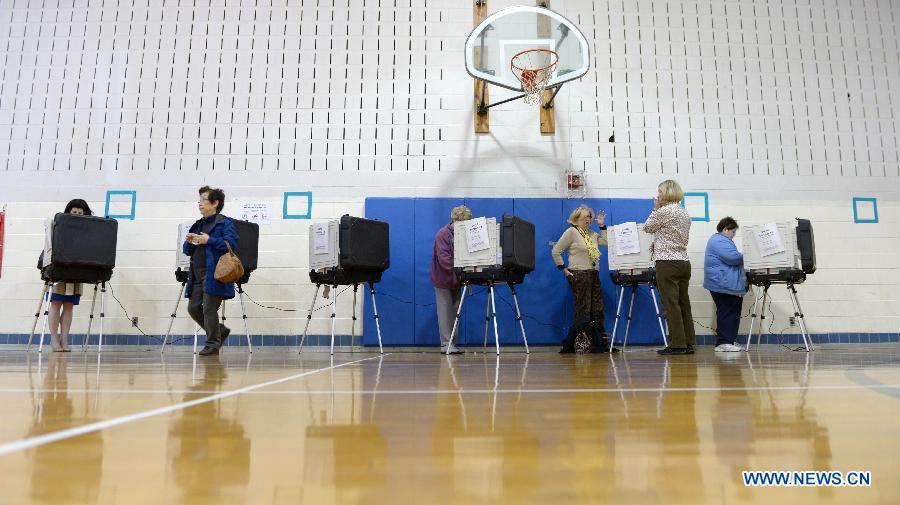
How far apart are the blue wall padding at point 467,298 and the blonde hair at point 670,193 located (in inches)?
68.6

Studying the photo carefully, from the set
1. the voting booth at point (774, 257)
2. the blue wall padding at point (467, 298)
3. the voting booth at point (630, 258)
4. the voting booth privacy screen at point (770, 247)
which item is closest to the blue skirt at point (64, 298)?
the blue wall padding at point (467, 298)

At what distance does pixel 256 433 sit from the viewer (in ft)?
2.48

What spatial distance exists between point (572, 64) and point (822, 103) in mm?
3186

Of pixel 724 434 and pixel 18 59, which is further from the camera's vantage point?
pixel 18 59

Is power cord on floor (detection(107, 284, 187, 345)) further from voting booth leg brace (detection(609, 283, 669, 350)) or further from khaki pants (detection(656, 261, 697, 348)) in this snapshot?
khaki pants (detection(656, 261, 697, 348))

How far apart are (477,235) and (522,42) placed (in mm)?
1986

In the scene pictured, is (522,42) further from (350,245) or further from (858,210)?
(858,210)

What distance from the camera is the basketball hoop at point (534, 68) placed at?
5219mm

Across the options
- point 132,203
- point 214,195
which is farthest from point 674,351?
point 132,203

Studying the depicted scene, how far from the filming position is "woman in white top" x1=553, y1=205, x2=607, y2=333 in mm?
4953

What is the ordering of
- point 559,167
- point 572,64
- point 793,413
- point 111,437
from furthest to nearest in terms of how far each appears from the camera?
point 559,167 → point 572,64 → point 793,413 → point 111,437

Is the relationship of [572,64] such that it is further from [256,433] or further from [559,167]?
[256,433]

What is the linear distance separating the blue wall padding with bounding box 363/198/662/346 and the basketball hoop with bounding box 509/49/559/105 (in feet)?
4.17

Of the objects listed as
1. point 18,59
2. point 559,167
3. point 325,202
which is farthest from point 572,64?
point 18,59
